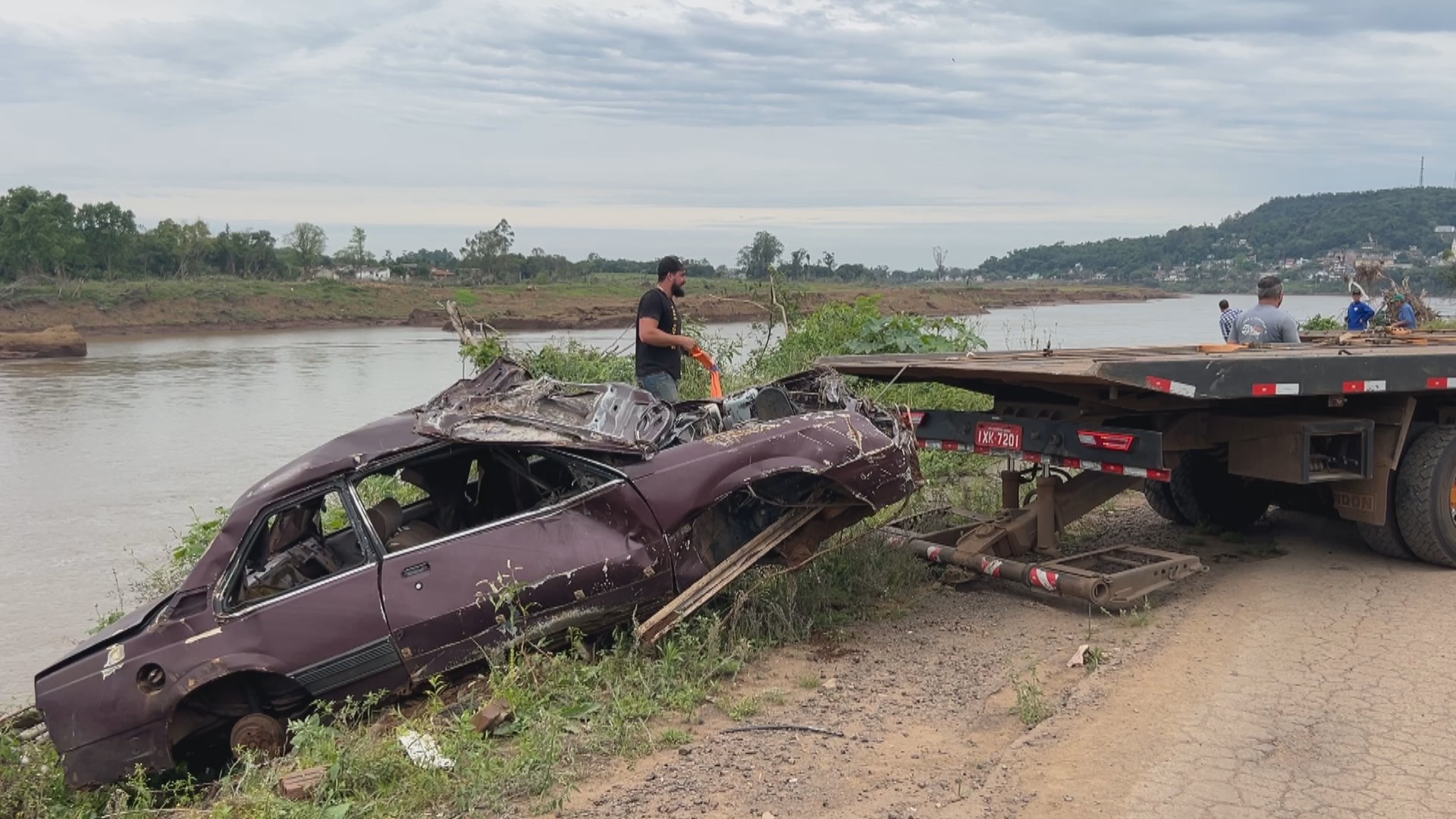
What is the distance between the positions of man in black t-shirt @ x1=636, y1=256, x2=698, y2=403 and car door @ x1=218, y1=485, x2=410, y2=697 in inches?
145

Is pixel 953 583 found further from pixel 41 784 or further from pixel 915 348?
pixel 915 348

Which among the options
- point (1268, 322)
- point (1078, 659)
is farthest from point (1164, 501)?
point (1078, 659)

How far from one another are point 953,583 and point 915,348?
24.7 ft

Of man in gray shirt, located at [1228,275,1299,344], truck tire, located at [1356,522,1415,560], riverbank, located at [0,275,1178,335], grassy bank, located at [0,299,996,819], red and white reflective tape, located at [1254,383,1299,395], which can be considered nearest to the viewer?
grassy bank, located at [0,299,996,819]

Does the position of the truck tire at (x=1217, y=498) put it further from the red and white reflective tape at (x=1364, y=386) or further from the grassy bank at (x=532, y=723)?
the grassy bank at (x=532, y=723)

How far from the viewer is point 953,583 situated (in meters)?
7.51

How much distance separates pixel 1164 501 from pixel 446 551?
540cm

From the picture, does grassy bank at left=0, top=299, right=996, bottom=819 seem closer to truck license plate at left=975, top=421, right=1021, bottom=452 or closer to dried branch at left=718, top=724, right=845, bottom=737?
dried branch at left=718, top=724, right=845, bottom=737

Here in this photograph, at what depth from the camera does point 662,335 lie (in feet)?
29.7

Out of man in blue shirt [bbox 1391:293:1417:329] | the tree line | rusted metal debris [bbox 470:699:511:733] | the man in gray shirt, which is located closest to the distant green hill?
the tree line

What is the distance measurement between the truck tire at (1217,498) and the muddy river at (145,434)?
22.0ft

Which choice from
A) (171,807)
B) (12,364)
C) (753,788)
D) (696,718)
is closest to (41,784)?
(171,807)

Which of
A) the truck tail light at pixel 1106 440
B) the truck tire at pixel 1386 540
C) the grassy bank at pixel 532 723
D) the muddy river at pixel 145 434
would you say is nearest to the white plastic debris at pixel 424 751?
the grassy bank at pixel 532 723

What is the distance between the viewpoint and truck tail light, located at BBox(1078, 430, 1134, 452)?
6672mm
